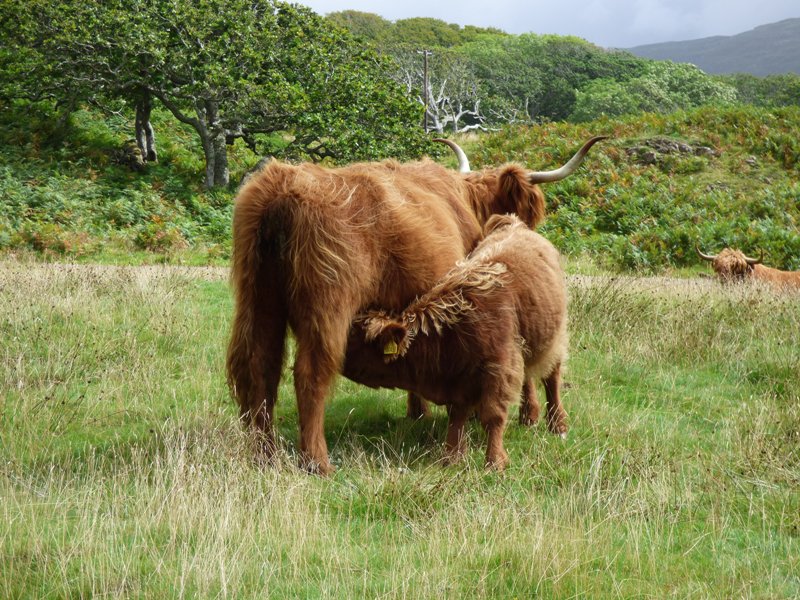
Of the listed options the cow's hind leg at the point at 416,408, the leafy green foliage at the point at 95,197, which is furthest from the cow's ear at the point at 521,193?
the leafy green foliage at the point at 95,197

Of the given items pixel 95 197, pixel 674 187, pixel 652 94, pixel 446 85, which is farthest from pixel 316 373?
pixel 652 94

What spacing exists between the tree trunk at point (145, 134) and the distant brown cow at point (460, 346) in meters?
19.4

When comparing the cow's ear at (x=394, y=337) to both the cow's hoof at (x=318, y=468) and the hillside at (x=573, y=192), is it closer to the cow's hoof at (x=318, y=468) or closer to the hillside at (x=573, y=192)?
the cow's hoof at (x=318, y=468)

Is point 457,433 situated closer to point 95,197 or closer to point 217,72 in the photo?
point 95,197

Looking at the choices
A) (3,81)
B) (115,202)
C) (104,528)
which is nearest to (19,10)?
(3,81)

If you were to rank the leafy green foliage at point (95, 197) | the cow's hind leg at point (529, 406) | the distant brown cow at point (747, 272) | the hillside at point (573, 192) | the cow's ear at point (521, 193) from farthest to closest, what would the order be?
the hillside at point (573, 192) < the leafy green foliage at point (95, 197) < the distant brown cow at point (747, 272) < the cow's ear at point (521, 193) < the cow's hind leg at point (529, 406)

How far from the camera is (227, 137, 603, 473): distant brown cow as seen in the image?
182 inches

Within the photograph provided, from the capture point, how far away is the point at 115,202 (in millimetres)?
18312

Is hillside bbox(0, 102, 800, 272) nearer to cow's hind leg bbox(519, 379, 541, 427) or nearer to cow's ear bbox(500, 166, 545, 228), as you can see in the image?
cow's ear bbox(500, 166, 545, 228)

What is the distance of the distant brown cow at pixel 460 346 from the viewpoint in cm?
478

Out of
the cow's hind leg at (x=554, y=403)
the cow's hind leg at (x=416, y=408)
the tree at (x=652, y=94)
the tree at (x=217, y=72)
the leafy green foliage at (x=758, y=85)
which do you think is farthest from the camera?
the leafy green foliage at (x=758, y=85)

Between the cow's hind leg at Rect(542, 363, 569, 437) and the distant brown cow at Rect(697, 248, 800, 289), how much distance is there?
7.24 m

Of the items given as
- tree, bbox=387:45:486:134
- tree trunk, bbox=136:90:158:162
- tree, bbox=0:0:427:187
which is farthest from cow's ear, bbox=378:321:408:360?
tree, bbox=387:45:486:134

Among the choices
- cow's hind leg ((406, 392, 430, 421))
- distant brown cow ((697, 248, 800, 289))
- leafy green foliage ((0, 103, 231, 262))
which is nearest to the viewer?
cow's hind leg ((406, 392, 430, 421))
